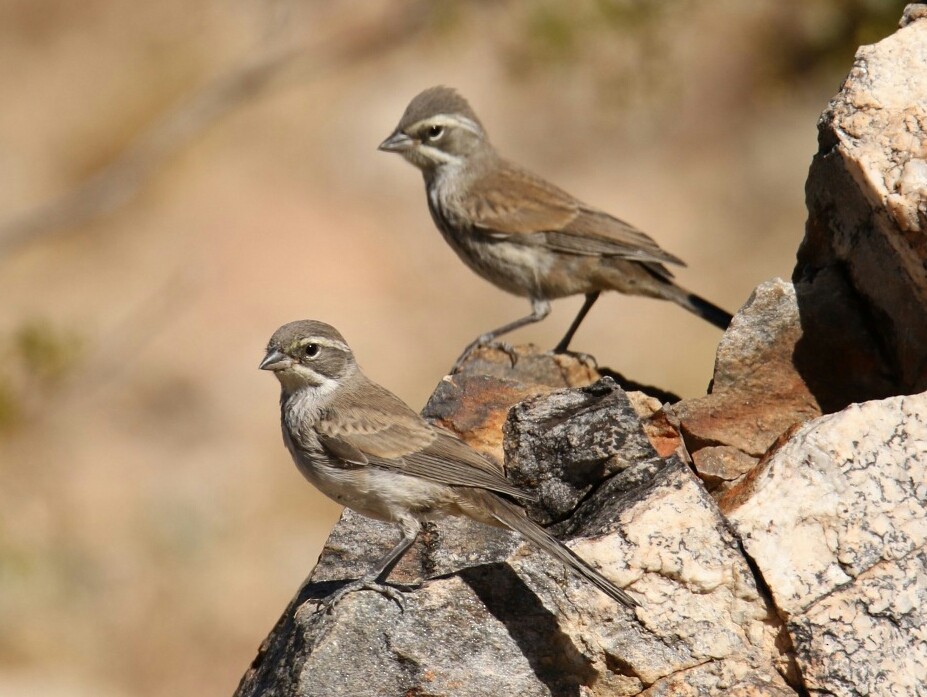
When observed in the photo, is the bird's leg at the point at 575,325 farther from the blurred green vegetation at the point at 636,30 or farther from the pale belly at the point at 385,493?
→ the blurred green vegetation at the point at 636,30

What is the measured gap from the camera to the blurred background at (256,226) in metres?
14.0

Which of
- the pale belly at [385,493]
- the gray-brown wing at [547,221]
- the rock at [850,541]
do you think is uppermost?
the gray-brown wing at [547,221]

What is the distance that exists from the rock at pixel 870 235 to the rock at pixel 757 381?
0.08 metres

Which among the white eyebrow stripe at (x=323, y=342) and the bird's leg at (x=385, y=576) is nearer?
the bird's leg at (x=385, y=576)

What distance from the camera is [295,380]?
21.3ft

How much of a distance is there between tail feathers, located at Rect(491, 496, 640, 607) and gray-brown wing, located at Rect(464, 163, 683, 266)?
11.9ft

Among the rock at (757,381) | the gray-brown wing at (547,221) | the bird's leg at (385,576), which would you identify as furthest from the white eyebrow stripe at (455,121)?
the bird's leg at (385,576)

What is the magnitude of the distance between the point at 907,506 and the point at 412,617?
Result: 1862 mm

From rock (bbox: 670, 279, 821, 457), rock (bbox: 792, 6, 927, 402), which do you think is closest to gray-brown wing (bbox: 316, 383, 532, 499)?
rock (bbox: 670, 279, 821, 457)

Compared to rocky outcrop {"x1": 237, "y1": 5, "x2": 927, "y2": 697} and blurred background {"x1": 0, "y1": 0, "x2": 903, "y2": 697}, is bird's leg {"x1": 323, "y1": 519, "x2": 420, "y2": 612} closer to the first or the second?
rocky outcrop {"x1": 237, "y1": 5, "x2": 927, "y2": 697}

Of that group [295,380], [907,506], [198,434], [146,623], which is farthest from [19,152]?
[907,506]

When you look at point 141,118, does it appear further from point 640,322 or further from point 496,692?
point 496,692

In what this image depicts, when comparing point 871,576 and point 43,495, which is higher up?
point 43,495

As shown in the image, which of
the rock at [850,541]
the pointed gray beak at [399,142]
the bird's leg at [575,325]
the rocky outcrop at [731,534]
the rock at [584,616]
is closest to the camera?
the rock at [850,541]
